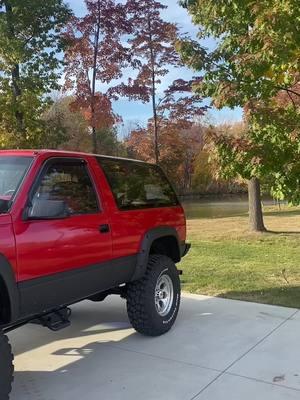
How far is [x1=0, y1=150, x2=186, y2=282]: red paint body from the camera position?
3682 mm

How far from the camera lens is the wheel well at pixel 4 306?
3.61 m

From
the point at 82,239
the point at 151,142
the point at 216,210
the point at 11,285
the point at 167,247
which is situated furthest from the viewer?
the point at 216,210

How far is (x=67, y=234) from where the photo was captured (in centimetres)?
414

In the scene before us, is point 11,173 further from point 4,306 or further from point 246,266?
point 246,266

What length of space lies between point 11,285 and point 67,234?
70cm

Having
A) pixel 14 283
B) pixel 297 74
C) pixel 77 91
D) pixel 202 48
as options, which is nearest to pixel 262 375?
pixel 14 283

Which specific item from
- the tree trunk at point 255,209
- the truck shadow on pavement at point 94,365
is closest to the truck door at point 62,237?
the truck shadow on pavement at point 94,365

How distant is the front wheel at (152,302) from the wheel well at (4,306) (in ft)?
5.85

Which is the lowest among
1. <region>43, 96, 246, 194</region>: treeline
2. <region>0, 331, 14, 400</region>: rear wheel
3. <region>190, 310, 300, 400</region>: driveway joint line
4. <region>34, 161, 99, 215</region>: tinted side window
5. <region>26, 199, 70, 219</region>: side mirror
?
<region>190, 310, 300, 400</region>: driveway joint line

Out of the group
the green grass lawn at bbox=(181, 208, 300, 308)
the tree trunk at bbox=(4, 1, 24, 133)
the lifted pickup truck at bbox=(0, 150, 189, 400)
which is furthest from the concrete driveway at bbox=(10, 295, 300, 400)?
the tree trunk at bbox=(4, 1, 24, 133)

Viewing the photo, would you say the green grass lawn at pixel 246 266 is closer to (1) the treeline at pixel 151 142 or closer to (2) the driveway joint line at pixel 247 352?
(2) the driveway joint line at pixel 247 352

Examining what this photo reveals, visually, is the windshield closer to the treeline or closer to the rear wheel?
the rear wheel

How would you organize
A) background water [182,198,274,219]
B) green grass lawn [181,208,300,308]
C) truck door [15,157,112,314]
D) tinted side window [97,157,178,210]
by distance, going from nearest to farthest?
truck door [15,157,112,314], tinted side window [97,157,178,210], green grass lawn [181,208,300,308], background water [182,198,274,219]

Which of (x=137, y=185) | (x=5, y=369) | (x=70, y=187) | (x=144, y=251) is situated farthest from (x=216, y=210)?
(x=5, y=369)
